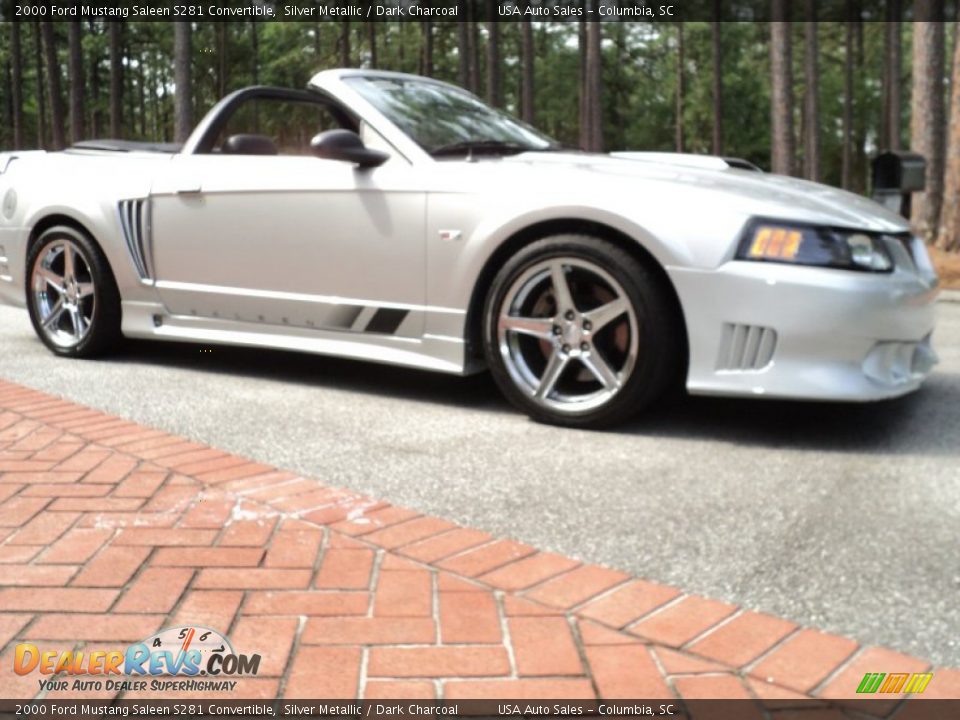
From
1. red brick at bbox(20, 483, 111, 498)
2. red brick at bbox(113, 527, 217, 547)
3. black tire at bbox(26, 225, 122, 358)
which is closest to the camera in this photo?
red brick at bbox(113, 527, 217, 547)

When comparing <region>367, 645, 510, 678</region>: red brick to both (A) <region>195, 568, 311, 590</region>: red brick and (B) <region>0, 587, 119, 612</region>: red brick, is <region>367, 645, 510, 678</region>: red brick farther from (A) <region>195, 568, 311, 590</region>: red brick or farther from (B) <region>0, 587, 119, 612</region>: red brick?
A: (B) <region>0, 587, 119, 612</region>: red brick

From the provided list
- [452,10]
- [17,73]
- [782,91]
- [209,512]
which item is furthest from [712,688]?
[17,73]

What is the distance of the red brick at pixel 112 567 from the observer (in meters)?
2.44

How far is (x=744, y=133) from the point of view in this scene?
4753cm

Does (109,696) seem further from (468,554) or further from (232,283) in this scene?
(232,283)

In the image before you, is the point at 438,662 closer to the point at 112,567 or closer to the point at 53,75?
the point at 112,567

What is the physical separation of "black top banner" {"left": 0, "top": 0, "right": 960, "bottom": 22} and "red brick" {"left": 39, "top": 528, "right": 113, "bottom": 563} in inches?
970

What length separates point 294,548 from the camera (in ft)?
8.75

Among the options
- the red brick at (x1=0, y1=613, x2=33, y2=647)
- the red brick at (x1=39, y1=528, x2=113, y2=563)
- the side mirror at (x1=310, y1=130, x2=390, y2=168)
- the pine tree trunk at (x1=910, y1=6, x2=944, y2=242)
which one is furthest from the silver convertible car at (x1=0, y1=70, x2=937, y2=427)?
the pine tree trunk at (x1=910, y1=6, x2=944, y2=242)

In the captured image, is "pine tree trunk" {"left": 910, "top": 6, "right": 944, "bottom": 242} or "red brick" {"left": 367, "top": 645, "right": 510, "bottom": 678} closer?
"red brick" {"left": 367, "top": 645, "right": 510, "bottom": 678}

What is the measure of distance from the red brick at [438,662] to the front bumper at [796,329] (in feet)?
6.26

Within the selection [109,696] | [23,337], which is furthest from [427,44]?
[109,696]

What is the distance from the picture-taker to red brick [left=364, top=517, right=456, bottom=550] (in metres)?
2.72

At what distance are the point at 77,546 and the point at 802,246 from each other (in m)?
2.51
